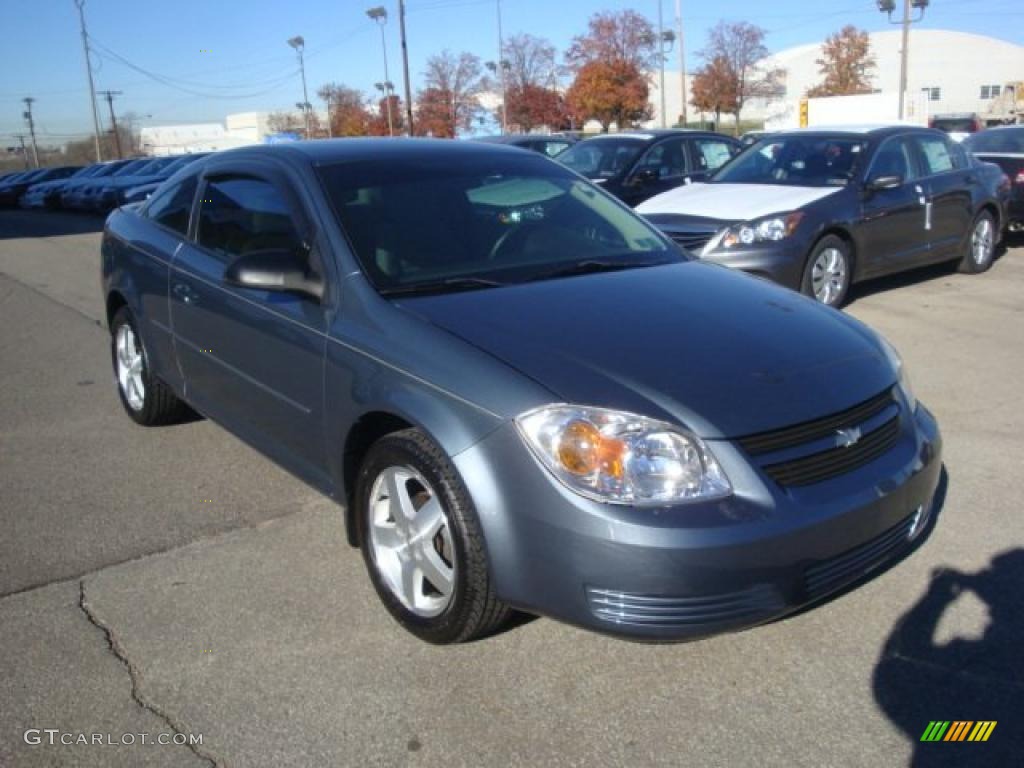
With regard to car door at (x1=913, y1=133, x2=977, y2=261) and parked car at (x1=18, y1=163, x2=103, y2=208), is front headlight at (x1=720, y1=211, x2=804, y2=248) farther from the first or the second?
parked car at (x1=18, y1=163, x2=103, y2=208)

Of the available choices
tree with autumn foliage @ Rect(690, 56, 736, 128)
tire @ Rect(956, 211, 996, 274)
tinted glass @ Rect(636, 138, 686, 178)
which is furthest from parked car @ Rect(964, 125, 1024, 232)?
tree with autumn foliage @ Rect(690, 56, 736, 128)

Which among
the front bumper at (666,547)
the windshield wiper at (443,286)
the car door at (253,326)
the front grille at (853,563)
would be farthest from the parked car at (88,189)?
the front grille at (853,563)

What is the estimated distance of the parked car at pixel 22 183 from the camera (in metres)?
31.9

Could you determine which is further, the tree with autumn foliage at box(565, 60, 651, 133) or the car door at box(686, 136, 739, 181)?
the tree with autumn foliage at box(565, 60, 651, 133)

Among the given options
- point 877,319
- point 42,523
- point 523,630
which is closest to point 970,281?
point 877,319

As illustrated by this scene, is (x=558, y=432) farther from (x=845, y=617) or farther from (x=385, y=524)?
(x=845, y=617)

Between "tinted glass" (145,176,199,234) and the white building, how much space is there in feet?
251

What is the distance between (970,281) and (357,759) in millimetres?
8774

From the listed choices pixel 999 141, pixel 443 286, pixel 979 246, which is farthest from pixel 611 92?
pixel 443 286

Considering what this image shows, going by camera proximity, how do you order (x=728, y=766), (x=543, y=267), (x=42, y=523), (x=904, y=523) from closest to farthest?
(x=728, y=766) → (x=904, y=523) → (x=543, y=267) → (x=42, y=523)

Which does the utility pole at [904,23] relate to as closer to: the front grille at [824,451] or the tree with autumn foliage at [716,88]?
the tree with autumn foliage at [716,88]

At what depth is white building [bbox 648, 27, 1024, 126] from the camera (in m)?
79.4

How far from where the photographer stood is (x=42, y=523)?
4.02 m

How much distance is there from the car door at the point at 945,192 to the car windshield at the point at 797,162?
92 centimetres
